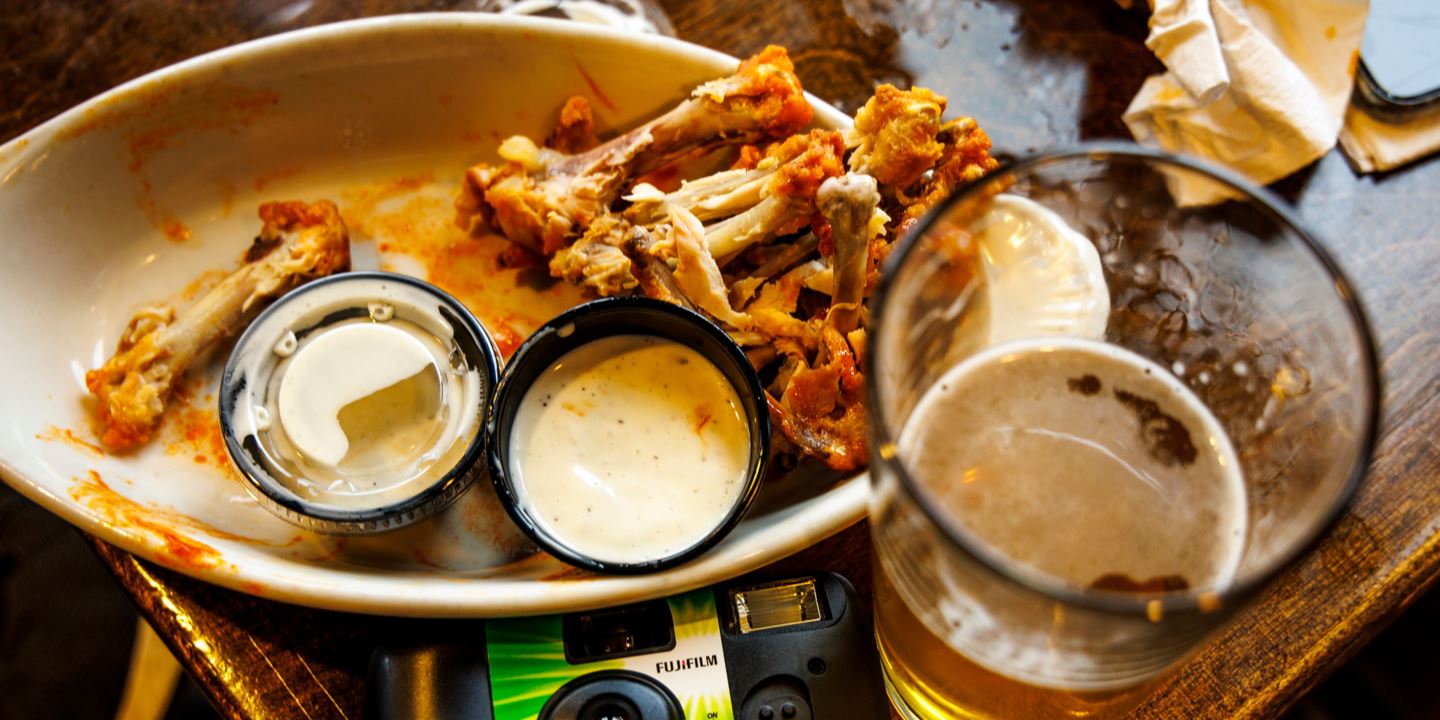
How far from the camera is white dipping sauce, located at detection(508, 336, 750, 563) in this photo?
107 cm

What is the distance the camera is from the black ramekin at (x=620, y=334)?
3.37 ft

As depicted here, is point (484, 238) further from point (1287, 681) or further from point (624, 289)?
point (1287, 681)

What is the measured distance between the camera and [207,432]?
1.24 metres

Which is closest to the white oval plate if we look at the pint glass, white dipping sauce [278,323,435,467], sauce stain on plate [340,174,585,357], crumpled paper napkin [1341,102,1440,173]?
sauce stain on plate [340,174,585,357]

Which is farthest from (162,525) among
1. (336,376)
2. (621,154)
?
(621,154)

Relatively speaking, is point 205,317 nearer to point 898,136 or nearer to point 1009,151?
point 898,136

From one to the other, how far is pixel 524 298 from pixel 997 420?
68cm

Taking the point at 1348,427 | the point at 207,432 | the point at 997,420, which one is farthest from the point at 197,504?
the point at 1348,427

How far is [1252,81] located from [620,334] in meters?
0.83

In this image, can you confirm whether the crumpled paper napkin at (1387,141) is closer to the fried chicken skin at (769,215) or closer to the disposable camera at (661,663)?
the fried chicken skin at (769,215)

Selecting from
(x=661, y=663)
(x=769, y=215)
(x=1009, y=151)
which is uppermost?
(x=769, y=215)

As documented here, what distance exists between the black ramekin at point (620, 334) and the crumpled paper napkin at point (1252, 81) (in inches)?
25.7

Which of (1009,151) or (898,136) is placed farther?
(1009,151)

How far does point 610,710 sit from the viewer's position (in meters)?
1.00
